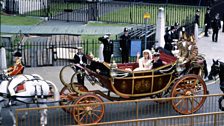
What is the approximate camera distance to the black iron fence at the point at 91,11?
95.7 feet

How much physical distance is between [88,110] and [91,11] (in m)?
19.4

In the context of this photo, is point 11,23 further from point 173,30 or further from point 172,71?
point 172,71

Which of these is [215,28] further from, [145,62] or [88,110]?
[88,110]

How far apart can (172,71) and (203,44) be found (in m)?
11.2

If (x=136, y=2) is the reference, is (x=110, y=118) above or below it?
below

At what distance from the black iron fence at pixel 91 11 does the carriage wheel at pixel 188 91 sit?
45.7 ft

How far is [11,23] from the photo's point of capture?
87.0ft

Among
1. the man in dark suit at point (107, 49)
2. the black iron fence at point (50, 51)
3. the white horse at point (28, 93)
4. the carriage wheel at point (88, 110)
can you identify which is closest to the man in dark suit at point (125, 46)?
the black iron fence at point (50, 51)

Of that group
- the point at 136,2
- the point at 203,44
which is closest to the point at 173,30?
the point at 203,44

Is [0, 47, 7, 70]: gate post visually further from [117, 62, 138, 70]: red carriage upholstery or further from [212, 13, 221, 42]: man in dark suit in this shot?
[212, 13, 221, 42]: man in dark suit

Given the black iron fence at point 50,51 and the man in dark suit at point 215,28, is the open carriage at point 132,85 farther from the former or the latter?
the man in dark suit at point 215,28

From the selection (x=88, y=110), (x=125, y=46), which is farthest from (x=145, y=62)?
(x=125, y=46)

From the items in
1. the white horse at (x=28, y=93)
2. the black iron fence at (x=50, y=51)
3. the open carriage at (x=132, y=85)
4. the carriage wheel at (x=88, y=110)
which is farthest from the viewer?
the black iron fence at (x=50, y=51)

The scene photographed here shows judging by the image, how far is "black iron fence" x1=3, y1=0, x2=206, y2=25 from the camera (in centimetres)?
2917
